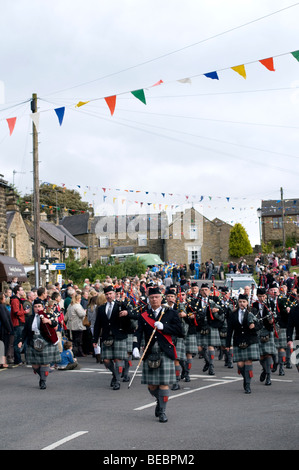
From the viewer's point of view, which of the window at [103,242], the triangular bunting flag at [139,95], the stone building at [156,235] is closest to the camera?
the triangular bunting flag at [139,95]

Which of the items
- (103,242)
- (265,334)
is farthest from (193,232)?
(265,334)

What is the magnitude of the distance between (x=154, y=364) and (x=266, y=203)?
→ 63738mm

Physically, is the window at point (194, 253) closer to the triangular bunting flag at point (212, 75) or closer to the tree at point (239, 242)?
the tree at point (239, 242)

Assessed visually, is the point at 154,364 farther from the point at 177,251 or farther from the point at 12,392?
the point at 177,251

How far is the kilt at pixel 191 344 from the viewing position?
517 inches

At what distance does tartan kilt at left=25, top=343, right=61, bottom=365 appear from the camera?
463 inches

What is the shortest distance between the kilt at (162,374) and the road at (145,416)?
0.52m

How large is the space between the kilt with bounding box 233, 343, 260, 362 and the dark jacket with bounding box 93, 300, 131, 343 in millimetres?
2127

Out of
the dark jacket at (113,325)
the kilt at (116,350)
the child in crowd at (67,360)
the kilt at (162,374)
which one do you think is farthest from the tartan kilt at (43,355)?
the kilt at (162,374)

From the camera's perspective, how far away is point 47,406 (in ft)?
33.1

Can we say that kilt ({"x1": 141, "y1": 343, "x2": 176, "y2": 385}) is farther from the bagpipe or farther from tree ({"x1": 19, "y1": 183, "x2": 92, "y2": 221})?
tree ({"x1": 19, "y1": 183, "x2": 92, "y2": 221})

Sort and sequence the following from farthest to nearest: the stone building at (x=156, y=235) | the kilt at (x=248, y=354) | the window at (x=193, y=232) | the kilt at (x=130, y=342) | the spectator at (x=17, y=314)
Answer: the window at (x=193, y=232)
the stone building at (x=156, y=235)
the spectator at (x=17, y=314)
the kilt at (x=130, y=342)
the kilt at (x=248, y=354)
